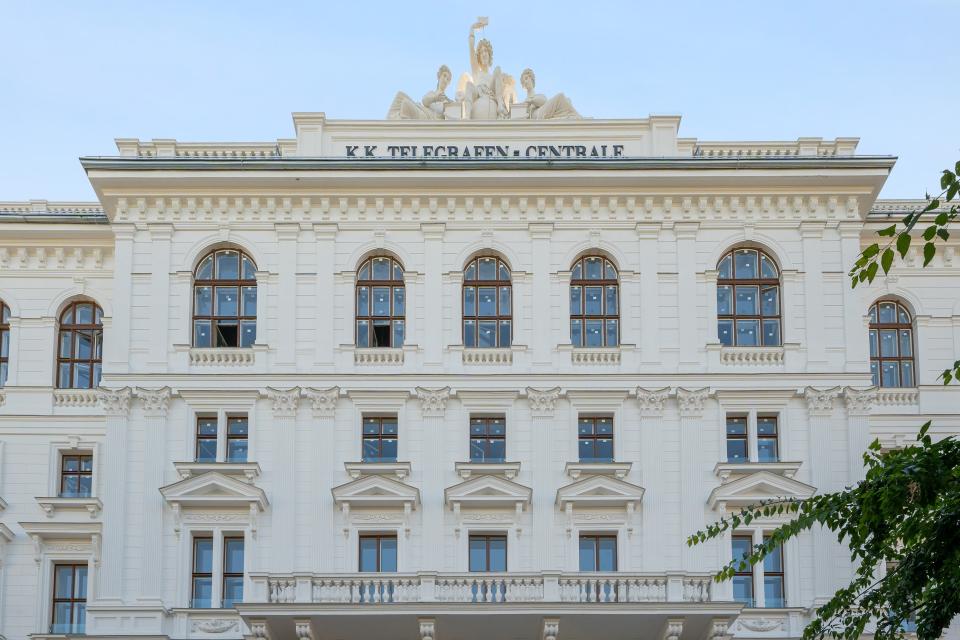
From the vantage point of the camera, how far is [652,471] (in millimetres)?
46188

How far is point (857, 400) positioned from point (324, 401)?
1455 cm

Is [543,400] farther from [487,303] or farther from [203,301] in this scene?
[203,301]

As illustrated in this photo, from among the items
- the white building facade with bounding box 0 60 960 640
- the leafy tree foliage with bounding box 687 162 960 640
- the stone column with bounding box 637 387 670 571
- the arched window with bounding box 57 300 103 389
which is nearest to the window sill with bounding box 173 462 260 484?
the white building facade with bounding box 0 60 960 640

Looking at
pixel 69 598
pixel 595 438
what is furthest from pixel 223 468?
pixel 595 438

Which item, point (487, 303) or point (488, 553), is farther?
point (487, 303)

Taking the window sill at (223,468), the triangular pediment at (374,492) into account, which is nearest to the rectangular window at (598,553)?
the triangular pediment at (374,492)

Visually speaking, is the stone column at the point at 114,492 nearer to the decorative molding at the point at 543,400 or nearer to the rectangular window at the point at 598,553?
the decorative molding at the point at 543,400

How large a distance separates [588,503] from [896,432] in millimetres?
9533

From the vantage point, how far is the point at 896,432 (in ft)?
159

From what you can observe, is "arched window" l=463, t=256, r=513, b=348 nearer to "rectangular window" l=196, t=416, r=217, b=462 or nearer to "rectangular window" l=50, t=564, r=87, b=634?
"rectangular window" l=196, t=416, r=217, b=462

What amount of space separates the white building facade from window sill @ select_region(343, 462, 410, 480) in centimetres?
10

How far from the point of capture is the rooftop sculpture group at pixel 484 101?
4962cm

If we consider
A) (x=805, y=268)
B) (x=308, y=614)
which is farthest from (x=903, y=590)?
(x=805, y=268)

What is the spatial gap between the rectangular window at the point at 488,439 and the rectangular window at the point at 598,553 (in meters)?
3.25
